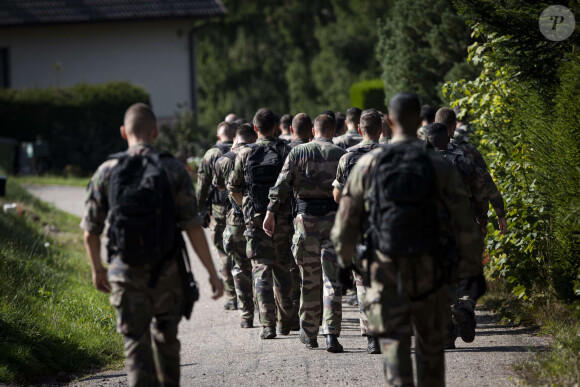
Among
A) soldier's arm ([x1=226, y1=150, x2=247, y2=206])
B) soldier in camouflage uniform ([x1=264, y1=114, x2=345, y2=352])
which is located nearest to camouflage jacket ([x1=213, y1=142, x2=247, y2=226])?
soldier's arm ([x1=226, y1=150, x2=247, y2=206])

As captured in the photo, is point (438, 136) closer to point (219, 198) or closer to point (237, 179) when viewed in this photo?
point (237, 179)

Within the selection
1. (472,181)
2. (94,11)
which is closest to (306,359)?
(472,181)

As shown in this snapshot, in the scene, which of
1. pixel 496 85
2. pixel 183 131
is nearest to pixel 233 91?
pixel 183 131

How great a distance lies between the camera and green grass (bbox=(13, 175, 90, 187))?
25.7m

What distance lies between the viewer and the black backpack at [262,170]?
9.30m

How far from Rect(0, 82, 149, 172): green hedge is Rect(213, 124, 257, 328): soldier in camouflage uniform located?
19334 mm

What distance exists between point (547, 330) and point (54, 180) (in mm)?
20528

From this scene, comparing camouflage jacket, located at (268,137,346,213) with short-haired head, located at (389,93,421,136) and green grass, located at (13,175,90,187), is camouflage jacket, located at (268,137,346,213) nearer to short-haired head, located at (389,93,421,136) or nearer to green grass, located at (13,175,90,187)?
short-haired head, located at (389,93,421,136)

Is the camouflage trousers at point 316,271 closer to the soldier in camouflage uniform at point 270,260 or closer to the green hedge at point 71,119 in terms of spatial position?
the soldier in camouflage uniform at point 270,260

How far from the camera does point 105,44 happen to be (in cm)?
3378

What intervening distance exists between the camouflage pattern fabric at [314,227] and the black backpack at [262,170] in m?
0.68

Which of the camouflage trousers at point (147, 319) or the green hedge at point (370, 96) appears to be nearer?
the camouflage trousers at point (147, 319)

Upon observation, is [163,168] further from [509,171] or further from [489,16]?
[509,171]

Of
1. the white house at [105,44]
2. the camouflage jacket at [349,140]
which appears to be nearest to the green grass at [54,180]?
the white house at [105,44]
